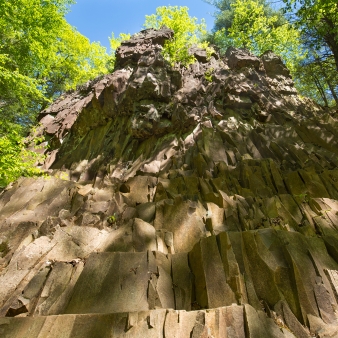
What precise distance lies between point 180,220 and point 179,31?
2347 cm

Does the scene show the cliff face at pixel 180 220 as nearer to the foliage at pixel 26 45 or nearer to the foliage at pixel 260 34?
the foliage at pixel 26 45

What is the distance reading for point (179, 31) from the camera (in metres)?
25.6

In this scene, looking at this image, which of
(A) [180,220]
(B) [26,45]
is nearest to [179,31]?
(B) [26,45]

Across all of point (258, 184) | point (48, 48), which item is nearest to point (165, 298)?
point (258, 184)

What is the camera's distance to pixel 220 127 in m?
15.0

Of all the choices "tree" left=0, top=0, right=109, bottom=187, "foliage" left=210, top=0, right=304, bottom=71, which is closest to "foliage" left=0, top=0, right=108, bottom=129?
"tree" left=0, top=0, right=109, bottom=187

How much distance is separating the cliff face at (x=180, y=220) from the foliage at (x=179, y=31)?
2460mm

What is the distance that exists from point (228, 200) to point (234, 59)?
597 inches

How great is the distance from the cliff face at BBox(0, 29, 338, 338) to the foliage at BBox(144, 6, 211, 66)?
8.07ft

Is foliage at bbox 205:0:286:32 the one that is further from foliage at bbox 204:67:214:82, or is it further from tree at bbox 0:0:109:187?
tree at bbox 0:0:109:187

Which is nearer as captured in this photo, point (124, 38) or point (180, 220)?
point (180, 220)

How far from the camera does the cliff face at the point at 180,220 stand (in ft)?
16.0

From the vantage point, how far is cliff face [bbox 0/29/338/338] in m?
4.89

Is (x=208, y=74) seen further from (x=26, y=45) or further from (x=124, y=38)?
(x=124, y=38)
